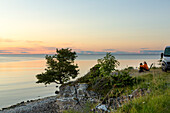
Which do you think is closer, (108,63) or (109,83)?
(108,63)

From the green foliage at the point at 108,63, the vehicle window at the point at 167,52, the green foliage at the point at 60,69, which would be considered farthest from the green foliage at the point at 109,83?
the green foliage at the point at 60,69

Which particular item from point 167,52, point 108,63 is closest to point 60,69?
point 167,52

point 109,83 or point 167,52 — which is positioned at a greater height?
point 167,52

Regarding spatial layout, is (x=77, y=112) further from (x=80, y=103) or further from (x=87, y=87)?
(x=87, y=87)

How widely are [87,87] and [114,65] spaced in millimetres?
2297

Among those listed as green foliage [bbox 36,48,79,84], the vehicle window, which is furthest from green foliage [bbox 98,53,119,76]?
green foliage [bbox 36,48,79,84]

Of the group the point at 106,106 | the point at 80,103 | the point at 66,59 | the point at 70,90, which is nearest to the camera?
the point at 106,106

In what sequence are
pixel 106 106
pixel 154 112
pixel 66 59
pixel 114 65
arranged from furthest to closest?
pixel 66 59
pixel 114 65
pixel 106 106
pixel 154 112

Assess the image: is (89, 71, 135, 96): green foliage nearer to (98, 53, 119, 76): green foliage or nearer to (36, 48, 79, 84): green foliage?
(98, 53, 119, 76): green foliage

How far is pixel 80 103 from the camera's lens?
953cm

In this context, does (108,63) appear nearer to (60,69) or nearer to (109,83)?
(109,83)

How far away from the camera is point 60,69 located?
30.0 metres

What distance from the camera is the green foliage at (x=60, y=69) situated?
97.7 feet

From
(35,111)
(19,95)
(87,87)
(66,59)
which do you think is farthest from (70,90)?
(19,95)
